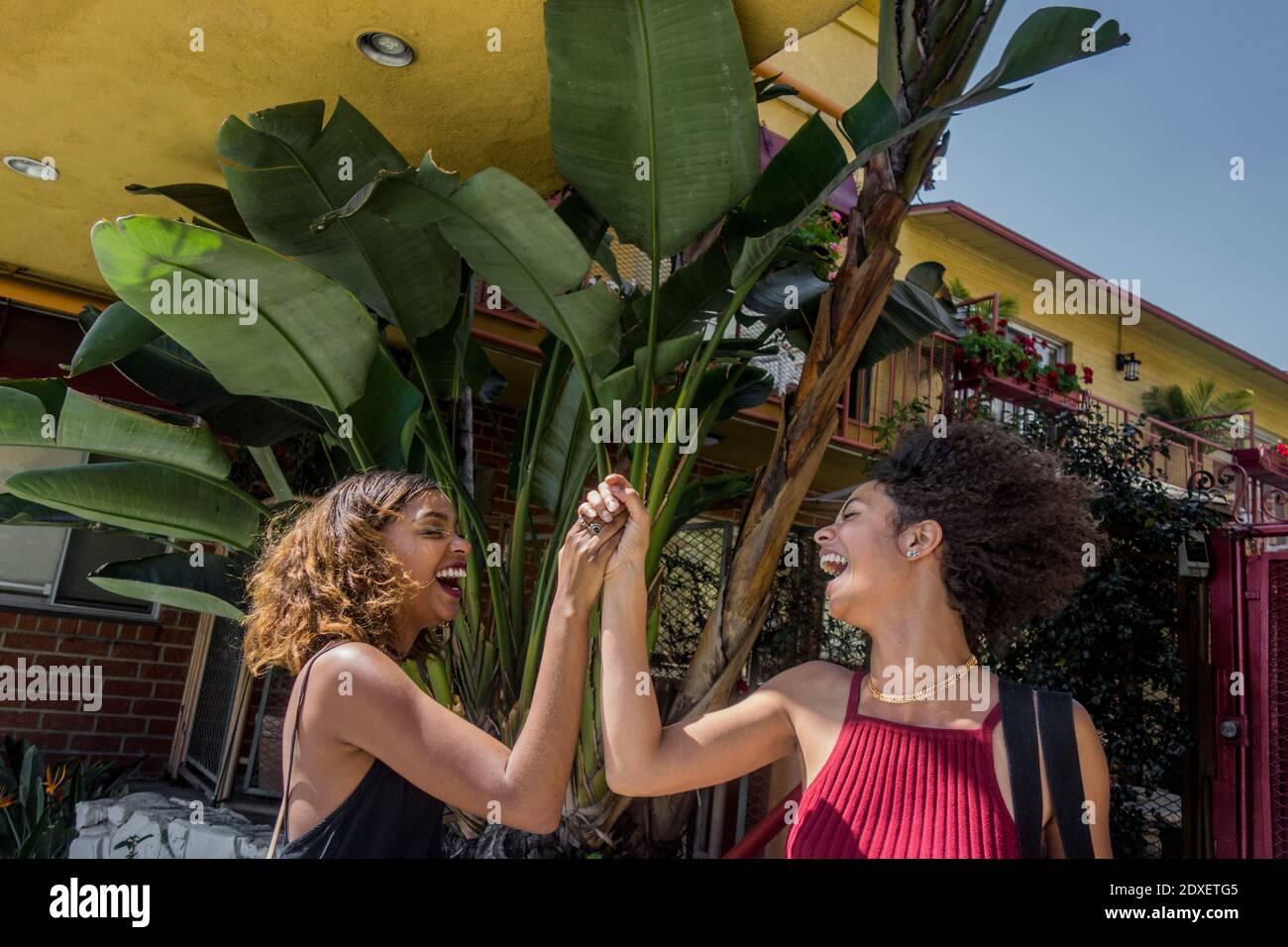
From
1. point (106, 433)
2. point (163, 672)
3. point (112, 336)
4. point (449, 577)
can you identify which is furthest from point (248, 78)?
point (163, 672)

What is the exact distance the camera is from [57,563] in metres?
6.10

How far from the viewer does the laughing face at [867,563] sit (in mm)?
1880

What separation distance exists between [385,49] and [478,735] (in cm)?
293

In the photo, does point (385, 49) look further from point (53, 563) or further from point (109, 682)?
point (109, 682)

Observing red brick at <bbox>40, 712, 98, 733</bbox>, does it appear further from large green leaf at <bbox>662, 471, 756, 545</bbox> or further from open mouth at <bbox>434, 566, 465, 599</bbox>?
open mouth at <bbox>434, 566, 465, 599</bbox>

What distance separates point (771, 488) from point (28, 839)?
3.71 meters

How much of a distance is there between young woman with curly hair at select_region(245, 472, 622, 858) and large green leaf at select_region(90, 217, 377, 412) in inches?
62.5

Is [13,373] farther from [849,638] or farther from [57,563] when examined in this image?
[849,638]

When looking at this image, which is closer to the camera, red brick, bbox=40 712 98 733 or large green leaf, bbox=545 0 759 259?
large green leaf, bbox=545 0 759 259

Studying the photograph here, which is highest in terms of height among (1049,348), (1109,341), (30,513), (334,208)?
(1109,341)

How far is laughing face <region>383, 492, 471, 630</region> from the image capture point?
1951 mm

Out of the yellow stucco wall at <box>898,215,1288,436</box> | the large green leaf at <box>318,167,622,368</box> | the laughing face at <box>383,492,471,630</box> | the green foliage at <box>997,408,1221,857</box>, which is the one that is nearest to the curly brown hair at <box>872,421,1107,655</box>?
the laughing face at <box>383,492,471,630</box>

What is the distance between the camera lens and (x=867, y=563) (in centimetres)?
188

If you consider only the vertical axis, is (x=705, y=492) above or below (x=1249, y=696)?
above
